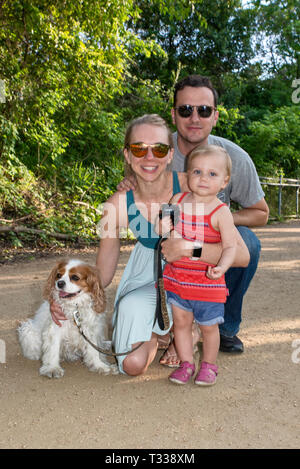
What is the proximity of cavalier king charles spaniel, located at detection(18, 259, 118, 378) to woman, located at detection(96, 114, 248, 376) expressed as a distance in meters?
0.19

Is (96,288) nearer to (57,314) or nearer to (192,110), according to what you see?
(57,314)

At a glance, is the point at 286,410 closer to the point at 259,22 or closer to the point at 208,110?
the point at 208,110

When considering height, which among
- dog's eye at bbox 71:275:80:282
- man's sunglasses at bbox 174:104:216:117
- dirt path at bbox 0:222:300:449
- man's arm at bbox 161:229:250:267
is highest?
man's sunglasses at bbox 174:104:216:117

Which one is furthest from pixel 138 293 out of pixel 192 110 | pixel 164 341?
pixel 192 110

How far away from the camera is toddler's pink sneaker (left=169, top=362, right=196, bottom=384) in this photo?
3.11m

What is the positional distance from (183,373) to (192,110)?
223 cm

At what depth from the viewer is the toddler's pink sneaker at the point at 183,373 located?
3105mm

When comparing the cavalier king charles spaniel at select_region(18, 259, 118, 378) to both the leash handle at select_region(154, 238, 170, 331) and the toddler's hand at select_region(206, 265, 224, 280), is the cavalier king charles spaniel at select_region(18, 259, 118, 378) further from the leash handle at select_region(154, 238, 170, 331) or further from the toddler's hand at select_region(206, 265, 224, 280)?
the toddler's hand at select_region(206, 265, 224, 280)

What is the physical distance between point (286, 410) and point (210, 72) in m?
20.8

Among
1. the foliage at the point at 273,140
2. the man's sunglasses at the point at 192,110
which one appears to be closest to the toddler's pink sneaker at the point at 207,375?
the man's sunglasses at the point at 192,110

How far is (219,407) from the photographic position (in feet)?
9.20

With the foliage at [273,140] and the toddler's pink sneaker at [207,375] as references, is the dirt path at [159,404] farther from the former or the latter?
the foliage at [273,140]

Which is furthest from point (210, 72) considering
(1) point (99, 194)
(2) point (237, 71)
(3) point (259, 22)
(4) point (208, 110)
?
(4) point (208, 110)

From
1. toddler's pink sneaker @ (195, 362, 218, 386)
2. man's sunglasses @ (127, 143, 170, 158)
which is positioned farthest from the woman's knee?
man's sunglasses @ (127, 143, 170, 158)
